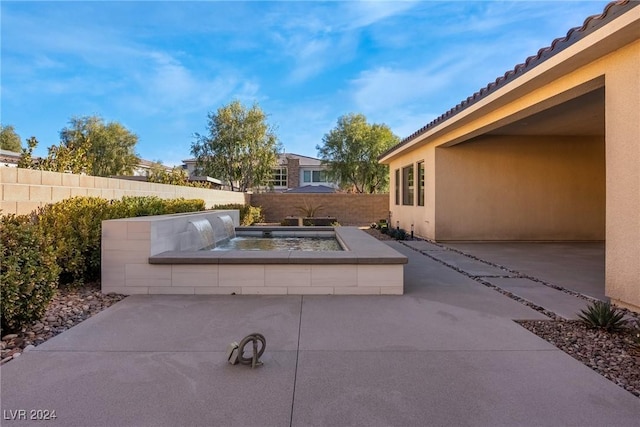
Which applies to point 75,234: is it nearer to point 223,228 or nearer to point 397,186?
point 223,228

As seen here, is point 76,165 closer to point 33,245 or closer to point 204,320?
point 33,245

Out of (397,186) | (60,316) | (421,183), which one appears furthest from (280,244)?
(397,186)

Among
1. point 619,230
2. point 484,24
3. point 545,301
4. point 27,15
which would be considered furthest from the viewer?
point 484,24

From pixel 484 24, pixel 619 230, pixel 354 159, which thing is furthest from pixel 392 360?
pixel 354 159

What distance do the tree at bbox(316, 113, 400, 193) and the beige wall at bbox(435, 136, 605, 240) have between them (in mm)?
13897

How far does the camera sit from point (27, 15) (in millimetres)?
8055

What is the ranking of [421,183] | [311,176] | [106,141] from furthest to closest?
1. [311,176]
2. [106,141]
3. [421,183]

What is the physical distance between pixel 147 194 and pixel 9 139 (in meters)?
25.0

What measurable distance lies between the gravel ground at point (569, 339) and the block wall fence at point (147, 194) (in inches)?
54.7

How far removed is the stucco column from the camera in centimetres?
426

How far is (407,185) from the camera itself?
1446 centimetres

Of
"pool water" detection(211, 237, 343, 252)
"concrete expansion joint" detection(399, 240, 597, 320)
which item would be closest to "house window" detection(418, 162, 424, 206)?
"concrete expansion joint" detection(399, 240, 597, 320)

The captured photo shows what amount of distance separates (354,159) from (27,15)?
1933 cm

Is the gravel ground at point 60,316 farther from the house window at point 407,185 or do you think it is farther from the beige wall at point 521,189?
the house window at point 407,185
